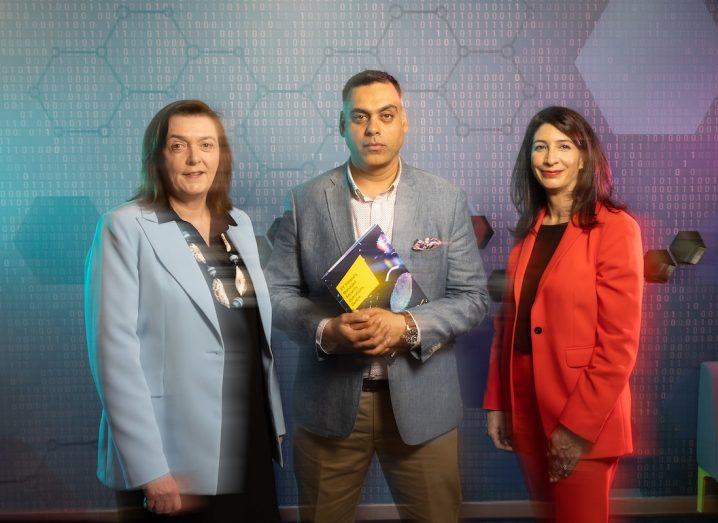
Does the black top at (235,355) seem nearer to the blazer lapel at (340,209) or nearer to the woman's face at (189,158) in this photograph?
the woman's face at (189,158)

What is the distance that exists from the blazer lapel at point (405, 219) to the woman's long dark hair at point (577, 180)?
0.26 m

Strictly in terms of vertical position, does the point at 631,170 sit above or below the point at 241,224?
above

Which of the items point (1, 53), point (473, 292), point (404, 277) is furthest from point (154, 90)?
point (473, 292)

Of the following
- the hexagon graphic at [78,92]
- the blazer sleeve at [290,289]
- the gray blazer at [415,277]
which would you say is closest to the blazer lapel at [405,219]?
the gray blazer at [415,277]

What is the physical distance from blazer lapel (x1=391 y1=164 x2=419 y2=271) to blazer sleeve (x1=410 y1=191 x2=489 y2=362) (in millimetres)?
101

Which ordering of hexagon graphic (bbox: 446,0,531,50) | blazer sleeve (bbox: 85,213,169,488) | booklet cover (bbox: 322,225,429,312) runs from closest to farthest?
blazer sleeve (bbox: 85,213,169,488) → booklet cover (bbox: 322,225,429,312) → hexagon graphic (bbox: 446,0,531,50)

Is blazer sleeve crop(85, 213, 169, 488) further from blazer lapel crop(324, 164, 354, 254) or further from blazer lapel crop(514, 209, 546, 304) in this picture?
blazer lapel crop(514, 209, 546, 304)

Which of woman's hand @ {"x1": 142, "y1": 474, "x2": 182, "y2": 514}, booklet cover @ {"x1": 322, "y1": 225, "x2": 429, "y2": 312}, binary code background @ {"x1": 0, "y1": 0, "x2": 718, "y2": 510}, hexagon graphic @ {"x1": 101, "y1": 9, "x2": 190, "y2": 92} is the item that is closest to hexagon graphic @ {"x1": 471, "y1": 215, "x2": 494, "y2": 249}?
binary code background @ {"x1": 0, "y1": 0, "x2": 718, "y2": 510}

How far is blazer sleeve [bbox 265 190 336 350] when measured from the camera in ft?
4.97

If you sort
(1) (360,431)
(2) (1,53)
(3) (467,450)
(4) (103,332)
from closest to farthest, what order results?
(4) (103,332) < (2) (1,53) < (1) (360,431) < (3) (467,450)

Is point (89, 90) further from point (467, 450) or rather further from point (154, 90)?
point (467, 450)

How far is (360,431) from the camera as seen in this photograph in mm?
1590

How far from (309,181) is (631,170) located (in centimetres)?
77

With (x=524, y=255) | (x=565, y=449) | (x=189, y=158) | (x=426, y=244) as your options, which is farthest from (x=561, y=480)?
(x=189, y=158)
